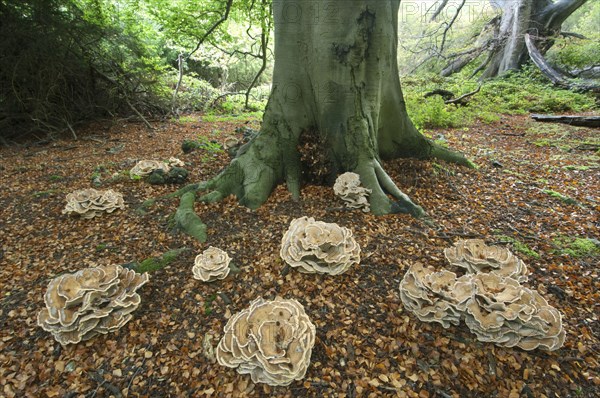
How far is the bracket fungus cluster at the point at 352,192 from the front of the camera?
4.19 metres

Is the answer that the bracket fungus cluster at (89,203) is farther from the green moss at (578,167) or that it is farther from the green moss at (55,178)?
the green moss at (578,167)

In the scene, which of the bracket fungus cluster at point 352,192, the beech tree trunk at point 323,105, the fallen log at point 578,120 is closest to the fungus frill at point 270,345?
the bracket fungus cluster at point 352,192

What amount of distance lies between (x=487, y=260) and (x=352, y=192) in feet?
6.09

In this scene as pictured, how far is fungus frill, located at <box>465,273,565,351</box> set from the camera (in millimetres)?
2217

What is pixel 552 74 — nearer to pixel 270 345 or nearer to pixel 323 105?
pixel 323 105

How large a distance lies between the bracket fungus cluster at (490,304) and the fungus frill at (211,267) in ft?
6.10

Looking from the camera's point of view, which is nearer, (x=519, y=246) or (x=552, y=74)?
(x=519, y=246)

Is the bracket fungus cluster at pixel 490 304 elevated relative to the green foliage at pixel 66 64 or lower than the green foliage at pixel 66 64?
lower

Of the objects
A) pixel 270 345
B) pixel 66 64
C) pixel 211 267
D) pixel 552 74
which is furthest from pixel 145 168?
pixel 552 74

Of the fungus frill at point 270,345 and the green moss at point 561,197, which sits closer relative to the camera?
the fungus frill at point 270,345

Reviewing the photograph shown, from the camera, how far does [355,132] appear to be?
4.54m

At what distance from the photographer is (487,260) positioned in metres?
2.86

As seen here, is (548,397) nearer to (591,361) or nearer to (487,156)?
(591,361)

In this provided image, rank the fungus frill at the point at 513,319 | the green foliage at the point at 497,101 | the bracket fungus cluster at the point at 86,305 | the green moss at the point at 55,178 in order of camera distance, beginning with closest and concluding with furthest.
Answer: the fungus frill at the point at 513,319, the bracket fungus cluster at the point at 86,305, the green moss at the point at 55,178, the green foliage at the point at 497,101
